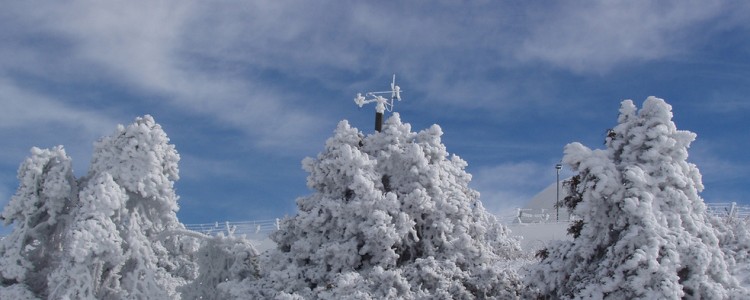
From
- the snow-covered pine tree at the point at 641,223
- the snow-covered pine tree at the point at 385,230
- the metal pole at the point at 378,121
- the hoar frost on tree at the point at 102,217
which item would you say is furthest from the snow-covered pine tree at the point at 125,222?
the snow-covered pine tree at the point at 641,223

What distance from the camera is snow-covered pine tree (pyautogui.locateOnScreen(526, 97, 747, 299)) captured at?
13.2 meters

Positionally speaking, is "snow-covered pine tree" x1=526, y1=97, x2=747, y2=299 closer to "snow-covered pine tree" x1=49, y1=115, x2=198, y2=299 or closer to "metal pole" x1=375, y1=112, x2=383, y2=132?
"metal pole" x1=375, y1=112, x2=383, y2=132

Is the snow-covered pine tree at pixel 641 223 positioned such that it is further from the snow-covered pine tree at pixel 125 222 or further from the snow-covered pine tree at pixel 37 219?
the snow-covered pine tree at pixel 37 219

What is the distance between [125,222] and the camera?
21.1 meters

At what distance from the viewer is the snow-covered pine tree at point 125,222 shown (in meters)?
19.7

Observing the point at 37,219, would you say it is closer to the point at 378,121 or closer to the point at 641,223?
the point at 378,121

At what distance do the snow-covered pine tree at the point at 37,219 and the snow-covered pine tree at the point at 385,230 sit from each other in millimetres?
6589

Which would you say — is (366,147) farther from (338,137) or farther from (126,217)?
(126,217)

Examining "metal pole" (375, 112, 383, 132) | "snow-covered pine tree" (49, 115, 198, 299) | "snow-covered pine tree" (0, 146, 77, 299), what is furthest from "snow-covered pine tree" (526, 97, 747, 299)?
"snow-covered pine tree" (0, 146, 77, 299)

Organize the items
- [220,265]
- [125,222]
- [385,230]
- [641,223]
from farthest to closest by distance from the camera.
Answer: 1. [125,222]
2. [220,265]
3. [385,230]
4. [641,223]

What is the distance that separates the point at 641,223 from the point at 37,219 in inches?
631

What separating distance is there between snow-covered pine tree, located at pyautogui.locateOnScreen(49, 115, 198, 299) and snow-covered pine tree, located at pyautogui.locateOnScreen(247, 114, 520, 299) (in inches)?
167

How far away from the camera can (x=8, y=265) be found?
67.9ft

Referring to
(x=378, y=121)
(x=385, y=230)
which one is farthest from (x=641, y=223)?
(x=378, y=121)
